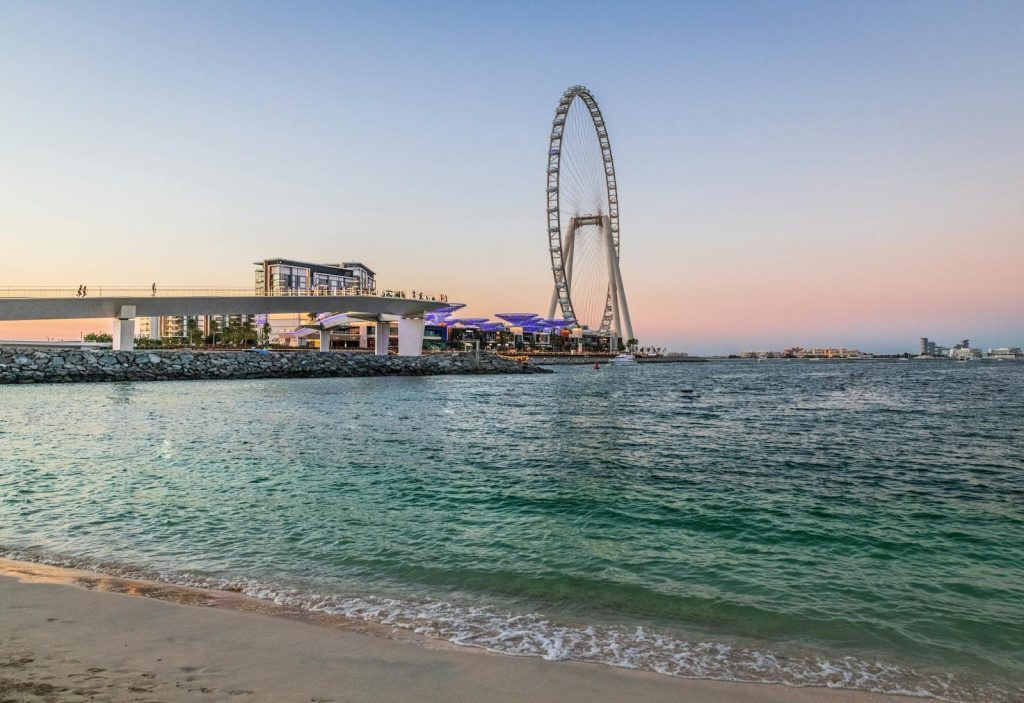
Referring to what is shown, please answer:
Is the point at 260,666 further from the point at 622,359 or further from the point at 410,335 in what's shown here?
the point at 622,359

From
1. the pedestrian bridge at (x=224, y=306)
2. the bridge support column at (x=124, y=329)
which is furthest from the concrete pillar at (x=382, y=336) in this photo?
the bridge support column at (x=124, y=329)

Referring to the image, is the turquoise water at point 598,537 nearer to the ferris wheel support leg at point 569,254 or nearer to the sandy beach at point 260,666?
the sandy beach at point 260,666

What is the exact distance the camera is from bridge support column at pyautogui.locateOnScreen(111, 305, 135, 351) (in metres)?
58.8

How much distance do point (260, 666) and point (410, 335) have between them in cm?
7933

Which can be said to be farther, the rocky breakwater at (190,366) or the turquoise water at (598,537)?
the rocky breakwater at (190,366)

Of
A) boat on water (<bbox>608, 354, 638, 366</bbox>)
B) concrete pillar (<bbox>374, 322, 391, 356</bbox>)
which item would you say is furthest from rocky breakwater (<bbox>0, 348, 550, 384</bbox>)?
boat on water (<bbox>608, 354, 638, 366</bbox>)

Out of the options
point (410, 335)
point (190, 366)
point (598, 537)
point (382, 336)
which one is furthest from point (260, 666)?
point (382, 336)

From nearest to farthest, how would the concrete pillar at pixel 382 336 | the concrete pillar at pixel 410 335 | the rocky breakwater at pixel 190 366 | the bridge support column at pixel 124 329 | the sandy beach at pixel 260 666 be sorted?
the sandy beach at pixel 260 666 → the rocky breakwater at pixel 190 366 → the bridge support column at pixel 124 329 → the concrete pillar at pixel 410 335 → the concrete pillar at pixel 382 336

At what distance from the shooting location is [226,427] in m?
22.3

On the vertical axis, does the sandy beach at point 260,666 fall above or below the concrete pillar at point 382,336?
below

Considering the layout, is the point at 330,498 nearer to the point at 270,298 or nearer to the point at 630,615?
the point at 630,615

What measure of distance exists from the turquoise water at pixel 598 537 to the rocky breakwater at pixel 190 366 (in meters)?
37.0

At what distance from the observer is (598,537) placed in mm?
8953

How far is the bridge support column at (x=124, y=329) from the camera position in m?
58.8
